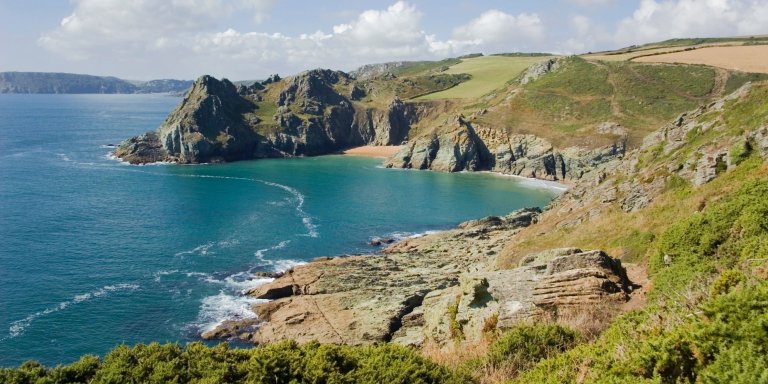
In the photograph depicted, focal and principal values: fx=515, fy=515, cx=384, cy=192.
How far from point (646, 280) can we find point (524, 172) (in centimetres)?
10653

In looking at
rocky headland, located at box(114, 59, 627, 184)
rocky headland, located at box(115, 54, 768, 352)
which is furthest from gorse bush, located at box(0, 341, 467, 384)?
rocky headland, located at box(114, 59, 627, 184)

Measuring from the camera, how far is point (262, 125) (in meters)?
164

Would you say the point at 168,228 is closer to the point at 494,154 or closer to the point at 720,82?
the point at 494,154

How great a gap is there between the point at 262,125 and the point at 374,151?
37236 millimetres

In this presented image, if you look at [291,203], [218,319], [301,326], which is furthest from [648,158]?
[291,203]

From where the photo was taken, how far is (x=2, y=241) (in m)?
68.2

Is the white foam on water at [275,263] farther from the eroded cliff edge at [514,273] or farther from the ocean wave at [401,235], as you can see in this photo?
the ocean wave at [401,235]

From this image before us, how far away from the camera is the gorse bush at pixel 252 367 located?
14.7 metres

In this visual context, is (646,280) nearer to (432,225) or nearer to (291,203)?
(432,225)

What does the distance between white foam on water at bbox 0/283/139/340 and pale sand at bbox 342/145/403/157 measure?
115 meters

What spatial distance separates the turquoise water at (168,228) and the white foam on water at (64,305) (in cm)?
20

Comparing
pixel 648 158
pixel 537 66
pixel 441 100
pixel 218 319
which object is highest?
pixel 537 66

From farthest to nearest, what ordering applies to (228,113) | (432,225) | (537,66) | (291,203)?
(537,66)
(228,113)
(291,203)
(432,225)

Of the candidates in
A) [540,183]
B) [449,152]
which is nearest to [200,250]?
[540,183]
